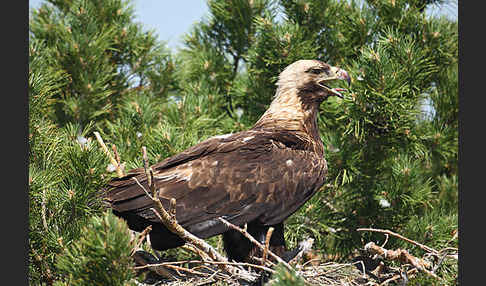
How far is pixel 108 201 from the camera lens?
3.43 m

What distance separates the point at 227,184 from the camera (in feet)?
11.7

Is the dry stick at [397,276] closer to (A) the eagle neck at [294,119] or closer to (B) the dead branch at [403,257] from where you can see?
(B) the dead branch at [403,257]

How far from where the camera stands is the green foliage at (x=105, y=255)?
7.65 feet

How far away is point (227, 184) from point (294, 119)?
1046mm

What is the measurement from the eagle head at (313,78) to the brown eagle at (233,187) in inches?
22.3

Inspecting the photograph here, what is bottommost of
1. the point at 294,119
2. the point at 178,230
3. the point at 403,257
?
the point at 403,257

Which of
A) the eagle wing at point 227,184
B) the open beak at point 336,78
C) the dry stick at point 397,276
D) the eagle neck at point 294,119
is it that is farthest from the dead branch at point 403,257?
the open beak at point 336,78

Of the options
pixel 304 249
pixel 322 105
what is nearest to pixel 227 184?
pixel 304 249

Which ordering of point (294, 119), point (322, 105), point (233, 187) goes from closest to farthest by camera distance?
1. point (233, 187)
2. point (294, 119)
3. point (322, 105)

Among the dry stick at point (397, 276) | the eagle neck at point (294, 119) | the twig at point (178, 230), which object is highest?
the eagle neck at point (294, 119)

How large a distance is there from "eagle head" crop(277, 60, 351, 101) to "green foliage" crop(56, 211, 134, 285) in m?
2.48

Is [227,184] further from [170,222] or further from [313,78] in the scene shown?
[313,78]

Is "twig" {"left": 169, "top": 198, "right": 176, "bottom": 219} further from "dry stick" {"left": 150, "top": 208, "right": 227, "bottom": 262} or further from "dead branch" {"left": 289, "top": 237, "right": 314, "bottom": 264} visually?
"dead branch" {"left": 289, "top": 237, "right": 314, "bottom": 264}

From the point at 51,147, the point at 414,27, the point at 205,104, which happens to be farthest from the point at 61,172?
the point at 414,27
